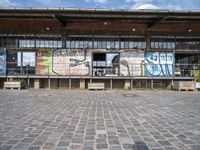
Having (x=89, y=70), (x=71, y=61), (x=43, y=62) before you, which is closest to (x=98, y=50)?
(x=89, y=70)

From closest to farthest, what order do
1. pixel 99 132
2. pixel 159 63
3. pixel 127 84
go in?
pixel 99 132 → pixel 127 84 → pixel 159 63

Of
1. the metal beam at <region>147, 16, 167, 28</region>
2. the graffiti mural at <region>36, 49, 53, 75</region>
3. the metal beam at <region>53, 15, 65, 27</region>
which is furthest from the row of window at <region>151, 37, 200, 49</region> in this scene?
the graffiti mural at <region>36, 49, 53, 75</region>

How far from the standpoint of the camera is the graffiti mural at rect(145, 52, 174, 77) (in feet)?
84.5

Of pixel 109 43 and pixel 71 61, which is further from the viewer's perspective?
pixel 109 43

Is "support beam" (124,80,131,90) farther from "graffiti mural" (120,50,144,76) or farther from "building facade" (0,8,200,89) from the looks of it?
"graffiti mural" (120,50,144,76)

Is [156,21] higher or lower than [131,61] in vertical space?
higher

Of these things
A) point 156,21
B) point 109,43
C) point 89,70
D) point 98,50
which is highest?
point 156,21

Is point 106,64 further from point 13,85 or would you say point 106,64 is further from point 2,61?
point 2,61

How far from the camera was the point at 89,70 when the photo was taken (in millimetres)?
25734

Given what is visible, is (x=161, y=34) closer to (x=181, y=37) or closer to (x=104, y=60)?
(x=181, y=37)

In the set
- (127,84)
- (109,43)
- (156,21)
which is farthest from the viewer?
(109,43)

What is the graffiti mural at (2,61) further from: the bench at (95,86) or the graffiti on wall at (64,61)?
the bench at (95,86)

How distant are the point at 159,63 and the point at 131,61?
9.14 feet

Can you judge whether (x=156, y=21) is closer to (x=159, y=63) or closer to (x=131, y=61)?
(x=159, y=63)
